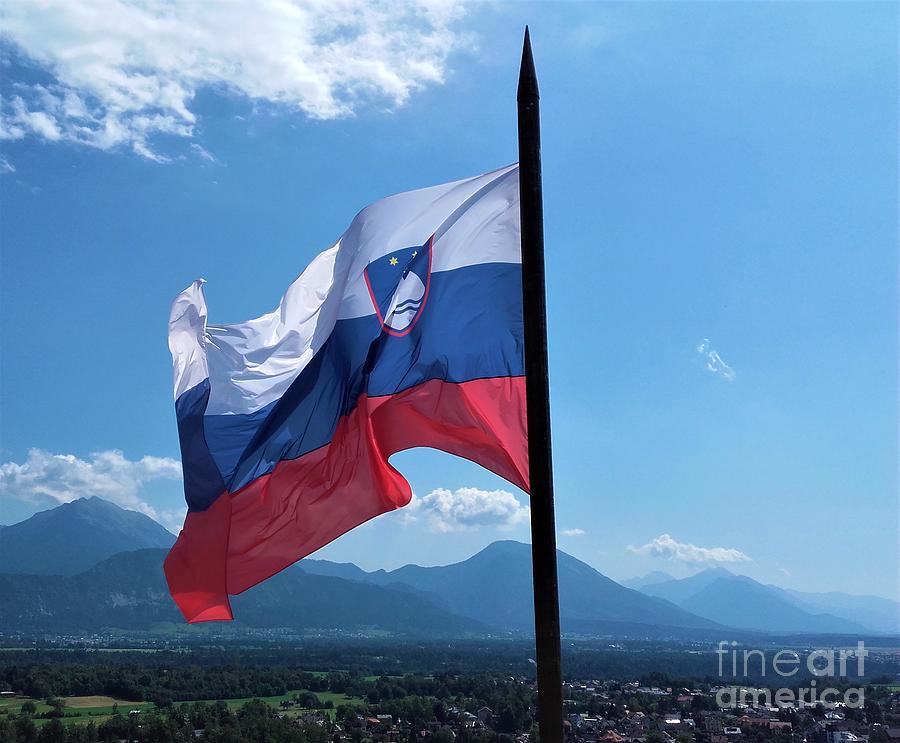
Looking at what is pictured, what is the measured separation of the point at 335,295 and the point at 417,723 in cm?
10064

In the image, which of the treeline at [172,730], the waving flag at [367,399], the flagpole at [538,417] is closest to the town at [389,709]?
the treeline at [172,730]

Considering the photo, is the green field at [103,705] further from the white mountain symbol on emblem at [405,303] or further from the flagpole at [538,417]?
the flagpole at [538,417]

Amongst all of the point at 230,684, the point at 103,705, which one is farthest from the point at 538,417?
the point at 230,684

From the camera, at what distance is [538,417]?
616 centimetres

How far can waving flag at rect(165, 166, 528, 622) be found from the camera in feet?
27.2

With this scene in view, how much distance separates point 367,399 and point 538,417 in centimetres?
269

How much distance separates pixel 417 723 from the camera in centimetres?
10256

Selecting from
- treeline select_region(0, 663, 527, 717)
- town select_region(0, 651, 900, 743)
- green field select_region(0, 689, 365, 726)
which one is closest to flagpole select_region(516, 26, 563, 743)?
town select_region(0, 651, 900, 743)

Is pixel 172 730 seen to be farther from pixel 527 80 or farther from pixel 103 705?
pixel 527 80

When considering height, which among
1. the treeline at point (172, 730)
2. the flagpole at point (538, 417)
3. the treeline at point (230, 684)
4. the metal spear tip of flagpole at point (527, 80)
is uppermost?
the metal spear tip of flagpole at point (527, 80)

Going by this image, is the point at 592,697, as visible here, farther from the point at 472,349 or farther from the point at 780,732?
the point at 472,349

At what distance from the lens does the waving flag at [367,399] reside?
27.2 ft

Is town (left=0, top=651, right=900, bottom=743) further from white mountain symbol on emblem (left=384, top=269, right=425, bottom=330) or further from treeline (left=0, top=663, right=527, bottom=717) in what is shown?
white mountain symbol on emblem (left=384, top=269, right=425, bottom=330)

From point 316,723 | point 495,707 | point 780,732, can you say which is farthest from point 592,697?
point 780,732
